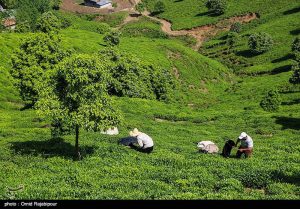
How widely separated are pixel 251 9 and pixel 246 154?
130577mm

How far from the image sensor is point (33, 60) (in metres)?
63.0

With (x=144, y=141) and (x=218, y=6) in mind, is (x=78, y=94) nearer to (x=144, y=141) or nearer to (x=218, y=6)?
(x=144, y=141)

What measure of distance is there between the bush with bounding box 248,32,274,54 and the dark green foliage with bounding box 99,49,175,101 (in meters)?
41.3

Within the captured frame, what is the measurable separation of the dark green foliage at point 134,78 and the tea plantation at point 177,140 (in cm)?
460

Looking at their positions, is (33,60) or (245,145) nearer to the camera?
(245,145)

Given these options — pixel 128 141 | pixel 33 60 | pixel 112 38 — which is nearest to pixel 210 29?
pixel 112 38

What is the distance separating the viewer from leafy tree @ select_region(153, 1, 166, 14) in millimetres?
167875

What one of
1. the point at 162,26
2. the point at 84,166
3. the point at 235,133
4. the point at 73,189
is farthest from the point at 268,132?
the point at 162,26

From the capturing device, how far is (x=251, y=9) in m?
156

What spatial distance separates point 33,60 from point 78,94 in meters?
34.0

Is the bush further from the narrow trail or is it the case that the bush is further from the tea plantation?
the narrow trail

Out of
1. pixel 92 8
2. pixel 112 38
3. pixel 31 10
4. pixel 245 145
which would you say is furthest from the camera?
pixel 92 8

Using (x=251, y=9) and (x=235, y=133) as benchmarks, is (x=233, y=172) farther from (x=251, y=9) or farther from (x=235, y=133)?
(x=251, y=9)

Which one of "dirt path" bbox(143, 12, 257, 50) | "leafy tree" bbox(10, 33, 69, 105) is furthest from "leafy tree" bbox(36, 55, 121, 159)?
"dirt path" bbox(143, 12, 257, 50)
